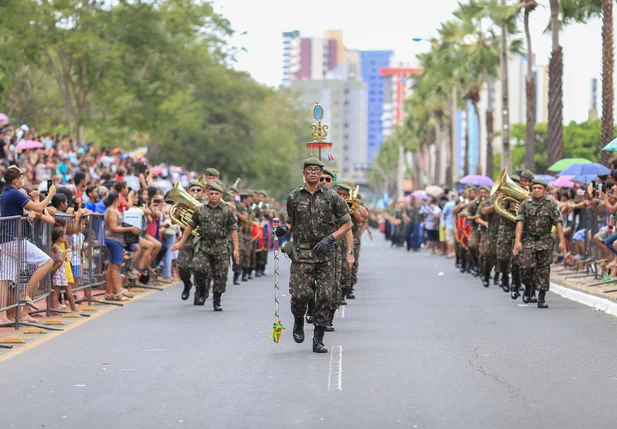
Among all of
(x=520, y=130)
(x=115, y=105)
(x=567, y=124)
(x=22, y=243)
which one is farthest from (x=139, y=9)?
(x=520, y=130)

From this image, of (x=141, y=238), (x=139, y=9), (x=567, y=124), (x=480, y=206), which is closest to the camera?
(x=141, y=238)

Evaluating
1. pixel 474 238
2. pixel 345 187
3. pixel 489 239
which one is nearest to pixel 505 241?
pixel 489 239

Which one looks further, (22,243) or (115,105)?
(115,105)

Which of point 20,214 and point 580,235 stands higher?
point 20,214

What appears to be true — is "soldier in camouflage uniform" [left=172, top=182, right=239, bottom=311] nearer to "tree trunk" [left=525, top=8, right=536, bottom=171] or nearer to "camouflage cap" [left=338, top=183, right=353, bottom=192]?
"camouflage cap" [left=338, top=183, right=353, bottom=192]

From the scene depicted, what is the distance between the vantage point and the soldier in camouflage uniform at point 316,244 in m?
12.7

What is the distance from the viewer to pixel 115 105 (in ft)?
150

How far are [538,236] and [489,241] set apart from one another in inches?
175

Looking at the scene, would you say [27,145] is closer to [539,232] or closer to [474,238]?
[474,238]

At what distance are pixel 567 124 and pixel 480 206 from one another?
6466 cm

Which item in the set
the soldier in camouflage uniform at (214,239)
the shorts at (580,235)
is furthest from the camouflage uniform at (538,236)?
the shorts at (580,235)

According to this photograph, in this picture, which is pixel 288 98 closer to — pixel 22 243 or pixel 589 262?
pixel 589 262

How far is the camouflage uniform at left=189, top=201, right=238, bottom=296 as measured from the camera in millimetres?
17906

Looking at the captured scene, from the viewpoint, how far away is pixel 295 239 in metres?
12.9
